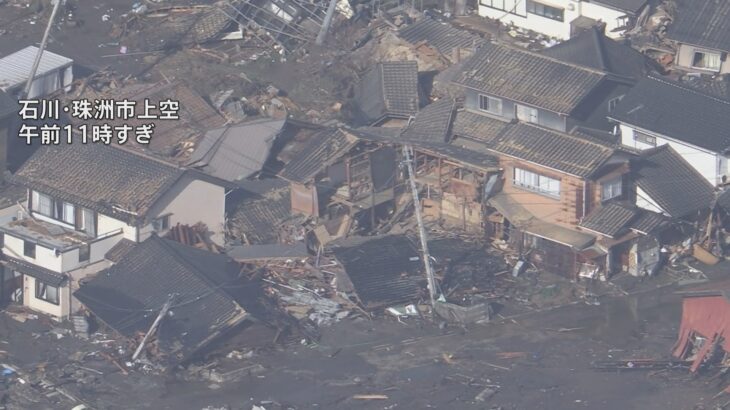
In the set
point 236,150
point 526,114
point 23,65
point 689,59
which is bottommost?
Result: point 236,150

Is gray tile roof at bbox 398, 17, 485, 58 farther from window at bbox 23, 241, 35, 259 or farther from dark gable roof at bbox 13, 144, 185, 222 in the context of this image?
window at bbox 23, 241, 35, 259

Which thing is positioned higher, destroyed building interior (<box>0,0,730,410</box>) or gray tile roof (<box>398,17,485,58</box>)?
gray tile roof (<box>398,17,485,58</box>)

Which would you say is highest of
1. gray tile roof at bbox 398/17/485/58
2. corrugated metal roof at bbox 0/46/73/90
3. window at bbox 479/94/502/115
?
gray tile roof at bbox 398/17/485/58

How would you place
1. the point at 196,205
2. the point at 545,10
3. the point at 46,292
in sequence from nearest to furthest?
the point at 46,292
the point at 196,205
the point at 545,10

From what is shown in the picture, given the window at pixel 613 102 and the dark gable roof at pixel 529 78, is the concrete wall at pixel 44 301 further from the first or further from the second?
the window at pixel 613 102

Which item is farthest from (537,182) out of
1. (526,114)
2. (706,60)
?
(706,60)

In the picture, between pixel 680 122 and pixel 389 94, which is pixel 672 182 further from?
pixel 389 94

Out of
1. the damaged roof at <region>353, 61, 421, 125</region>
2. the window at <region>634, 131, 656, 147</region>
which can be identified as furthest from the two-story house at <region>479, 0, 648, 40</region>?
the window at <region>634, 131, 656, 147</region>

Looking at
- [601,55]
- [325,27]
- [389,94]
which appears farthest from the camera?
[325,27]

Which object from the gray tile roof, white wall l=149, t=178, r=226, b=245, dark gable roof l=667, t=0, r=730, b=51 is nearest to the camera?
white wall l=149, t=178, r=226, b=245
